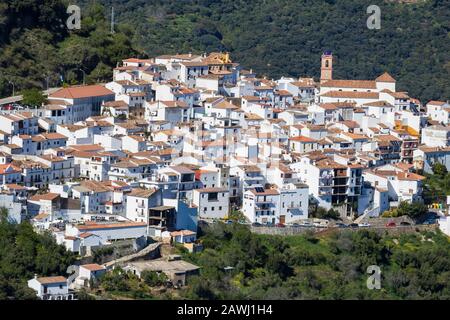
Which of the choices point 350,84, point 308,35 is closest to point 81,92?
point 350,84

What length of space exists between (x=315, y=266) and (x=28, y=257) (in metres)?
6.83

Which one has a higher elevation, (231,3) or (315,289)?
(231,3)

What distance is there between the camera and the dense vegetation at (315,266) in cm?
2981

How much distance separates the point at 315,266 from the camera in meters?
32.1

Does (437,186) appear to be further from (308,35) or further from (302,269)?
(308,35)

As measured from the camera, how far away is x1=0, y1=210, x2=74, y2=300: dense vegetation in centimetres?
2889

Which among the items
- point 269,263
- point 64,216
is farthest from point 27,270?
point 269,263

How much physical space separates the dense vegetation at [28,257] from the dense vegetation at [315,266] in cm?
281

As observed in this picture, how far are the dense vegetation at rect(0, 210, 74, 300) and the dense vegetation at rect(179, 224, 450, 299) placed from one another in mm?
2810

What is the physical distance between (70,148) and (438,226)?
9.51m

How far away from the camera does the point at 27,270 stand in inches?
1150

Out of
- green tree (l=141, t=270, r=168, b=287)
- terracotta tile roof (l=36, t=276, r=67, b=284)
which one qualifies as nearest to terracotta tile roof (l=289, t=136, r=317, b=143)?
green tree (l=141, t=270, r=168, b=287)
